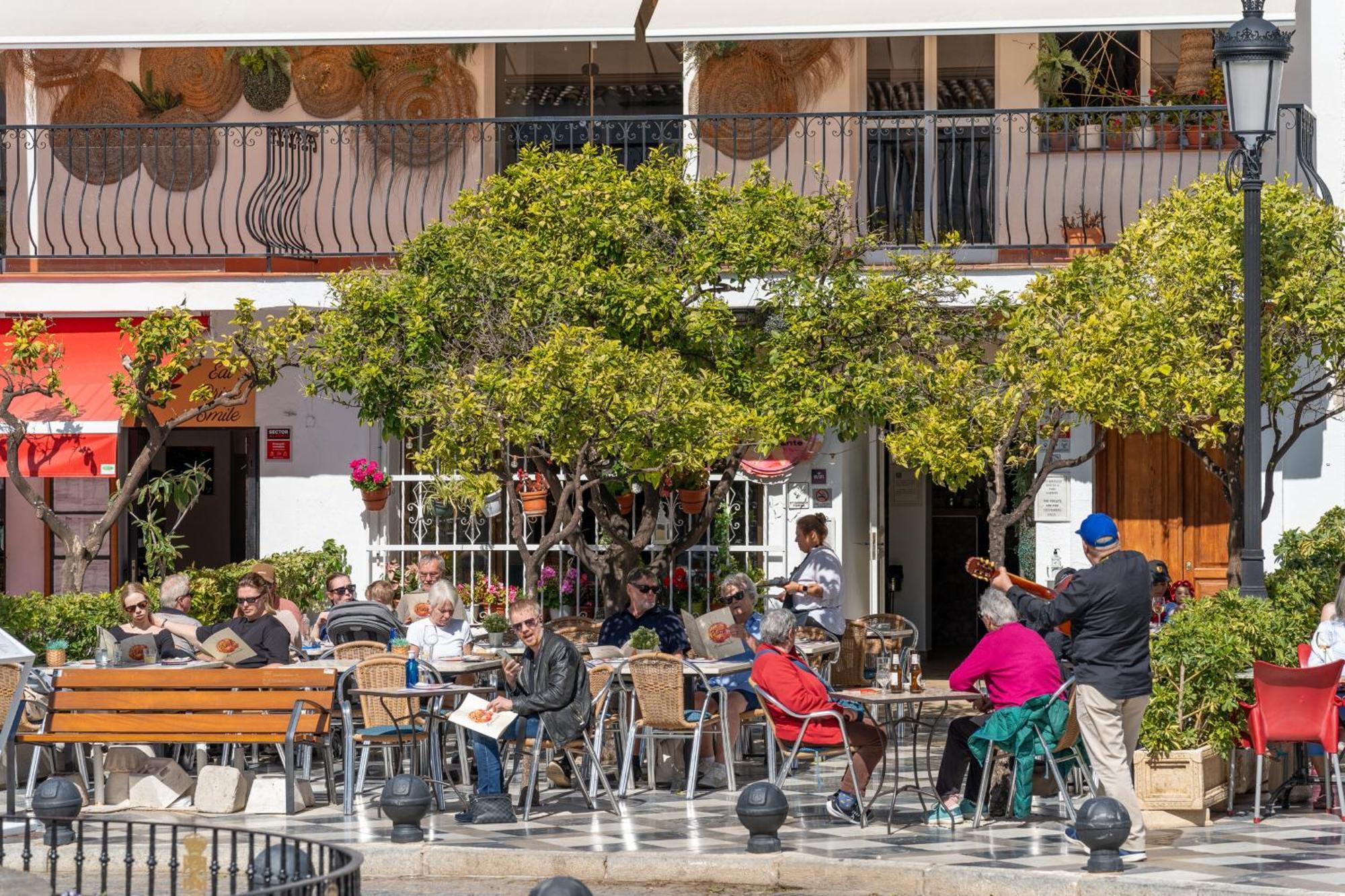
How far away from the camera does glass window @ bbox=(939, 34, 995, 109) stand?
61.4ft

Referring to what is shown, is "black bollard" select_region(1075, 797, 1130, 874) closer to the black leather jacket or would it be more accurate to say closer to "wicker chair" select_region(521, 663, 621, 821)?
"wicker chair" select_region(521, 663, 621, 821)

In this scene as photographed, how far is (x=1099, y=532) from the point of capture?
10.1 metres

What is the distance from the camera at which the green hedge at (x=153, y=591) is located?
578 inches

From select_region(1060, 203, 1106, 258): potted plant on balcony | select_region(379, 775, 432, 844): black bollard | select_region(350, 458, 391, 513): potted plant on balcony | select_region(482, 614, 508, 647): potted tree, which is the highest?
select_region(1060, 203, 1106, 258): potted plant on balcony

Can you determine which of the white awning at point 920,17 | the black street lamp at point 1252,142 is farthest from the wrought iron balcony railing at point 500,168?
the black street lamp at point 1252,142

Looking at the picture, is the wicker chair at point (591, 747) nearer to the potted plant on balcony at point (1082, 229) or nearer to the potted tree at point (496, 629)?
the potted tree at point (496, 629)

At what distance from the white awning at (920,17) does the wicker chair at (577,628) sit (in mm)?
4827

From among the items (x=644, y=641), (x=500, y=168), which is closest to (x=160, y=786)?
(x=644, y=641)

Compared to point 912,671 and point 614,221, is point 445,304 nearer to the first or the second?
point 614,221

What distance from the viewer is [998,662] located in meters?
10.4

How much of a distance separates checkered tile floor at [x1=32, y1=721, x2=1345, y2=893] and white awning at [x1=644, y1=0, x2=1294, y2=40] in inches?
272

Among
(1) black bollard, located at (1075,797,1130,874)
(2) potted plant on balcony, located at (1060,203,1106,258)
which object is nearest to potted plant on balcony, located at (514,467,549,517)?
(2) potted plant on balcony, located at (1060,203,1106,258)

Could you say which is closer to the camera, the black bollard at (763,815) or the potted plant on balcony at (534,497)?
the black bollard at (763,815)

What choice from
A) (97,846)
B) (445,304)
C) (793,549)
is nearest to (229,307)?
(445,304)
